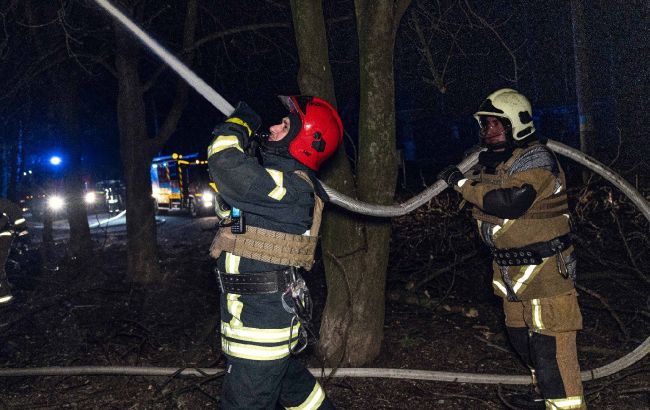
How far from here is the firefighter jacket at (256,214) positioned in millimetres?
2934

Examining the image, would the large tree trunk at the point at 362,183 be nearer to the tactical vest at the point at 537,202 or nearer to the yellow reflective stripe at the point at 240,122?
the tactical vest at the point at 537,202

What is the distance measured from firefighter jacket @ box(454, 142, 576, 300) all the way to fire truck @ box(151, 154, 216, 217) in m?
17.3

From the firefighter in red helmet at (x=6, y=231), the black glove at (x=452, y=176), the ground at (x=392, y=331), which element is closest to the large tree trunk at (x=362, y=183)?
the ground at (x=392, y=331)

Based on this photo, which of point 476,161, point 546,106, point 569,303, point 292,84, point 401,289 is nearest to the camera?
point 569,303

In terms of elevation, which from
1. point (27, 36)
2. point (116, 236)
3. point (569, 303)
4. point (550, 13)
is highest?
point (550, 13)

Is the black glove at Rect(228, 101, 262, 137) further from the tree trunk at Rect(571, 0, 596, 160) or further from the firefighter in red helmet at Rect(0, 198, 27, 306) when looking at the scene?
the tree trunk at Rect(571, 0, 596, 160)

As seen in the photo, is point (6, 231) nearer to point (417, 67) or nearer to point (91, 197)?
point (417, 67)

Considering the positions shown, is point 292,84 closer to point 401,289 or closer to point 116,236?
point 116,236

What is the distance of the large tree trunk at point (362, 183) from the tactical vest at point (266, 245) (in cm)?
151

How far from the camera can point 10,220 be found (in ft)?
18.8

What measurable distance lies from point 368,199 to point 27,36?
8814 millimetres

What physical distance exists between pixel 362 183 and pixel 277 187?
178 centimetres

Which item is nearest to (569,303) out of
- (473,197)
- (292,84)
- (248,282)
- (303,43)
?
(473,197)

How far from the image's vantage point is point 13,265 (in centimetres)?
977
